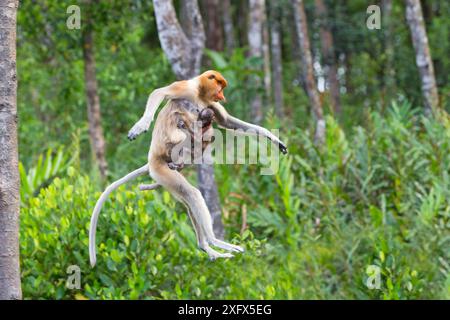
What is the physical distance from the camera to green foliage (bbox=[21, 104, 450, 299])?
5.70m

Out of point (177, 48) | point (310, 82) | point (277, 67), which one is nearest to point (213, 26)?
point (277, 67)

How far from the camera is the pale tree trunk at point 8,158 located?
268cm

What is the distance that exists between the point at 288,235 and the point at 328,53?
30.7 ft

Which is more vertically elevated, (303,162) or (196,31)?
(196,31)

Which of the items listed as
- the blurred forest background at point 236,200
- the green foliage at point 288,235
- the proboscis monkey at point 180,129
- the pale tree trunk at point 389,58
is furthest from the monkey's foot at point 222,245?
the pale tree trunk at point 389,58

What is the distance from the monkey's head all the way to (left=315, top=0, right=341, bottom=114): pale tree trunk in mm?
12513

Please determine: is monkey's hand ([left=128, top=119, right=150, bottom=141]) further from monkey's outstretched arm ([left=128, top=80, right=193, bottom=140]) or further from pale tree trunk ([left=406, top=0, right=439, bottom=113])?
pale tree trunk ([left=406, top=0, right=439, bottom=113])

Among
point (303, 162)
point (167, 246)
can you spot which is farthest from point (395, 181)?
point (167, 246)

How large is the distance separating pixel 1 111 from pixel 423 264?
442 centimetres

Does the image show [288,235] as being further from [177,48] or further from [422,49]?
[422,49]

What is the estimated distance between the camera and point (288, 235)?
6.37 metres

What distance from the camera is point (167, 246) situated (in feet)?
19.7

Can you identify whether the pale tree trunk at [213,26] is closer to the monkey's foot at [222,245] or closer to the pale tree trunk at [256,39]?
the pale tree trunk at [256,39]
